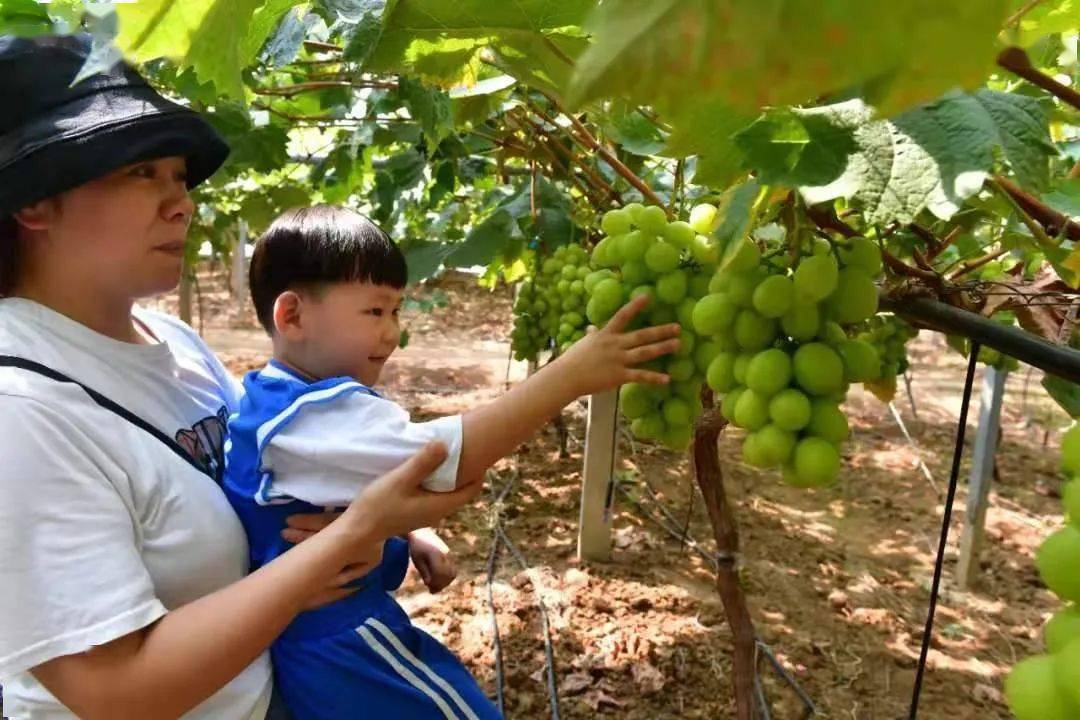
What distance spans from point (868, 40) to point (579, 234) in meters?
2.77

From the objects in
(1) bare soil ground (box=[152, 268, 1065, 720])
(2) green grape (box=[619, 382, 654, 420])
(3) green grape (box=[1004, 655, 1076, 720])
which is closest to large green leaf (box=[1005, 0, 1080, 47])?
(2) green grape (box=[619, 382, 654, 420])

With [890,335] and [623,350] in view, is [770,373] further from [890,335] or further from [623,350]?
[890,335]

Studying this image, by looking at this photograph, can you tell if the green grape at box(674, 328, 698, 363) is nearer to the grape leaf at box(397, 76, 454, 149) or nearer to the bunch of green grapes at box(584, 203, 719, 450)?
the bunch of green grapes at box(584, 203, 719, 450)

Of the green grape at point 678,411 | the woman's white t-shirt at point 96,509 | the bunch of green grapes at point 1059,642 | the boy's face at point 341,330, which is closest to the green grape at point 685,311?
the green grape at point 678,411

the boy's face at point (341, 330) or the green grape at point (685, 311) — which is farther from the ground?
the green grape at point (685, 311)

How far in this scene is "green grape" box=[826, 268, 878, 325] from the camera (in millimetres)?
887

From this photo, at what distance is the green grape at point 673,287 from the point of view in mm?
1124

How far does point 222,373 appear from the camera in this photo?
1.73m

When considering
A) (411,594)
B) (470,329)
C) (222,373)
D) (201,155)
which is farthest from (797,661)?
(470,329)

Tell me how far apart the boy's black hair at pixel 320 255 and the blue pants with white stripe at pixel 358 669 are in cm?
56

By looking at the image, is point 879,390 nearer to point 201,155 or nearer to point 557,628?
point 201,155

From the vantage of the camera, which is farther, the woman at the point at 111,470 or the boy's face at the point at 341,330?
the boy's face at the point at 341,330

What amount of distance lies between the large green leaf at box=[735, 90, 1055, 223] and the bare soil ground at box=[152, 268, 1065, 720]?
2.80 metres

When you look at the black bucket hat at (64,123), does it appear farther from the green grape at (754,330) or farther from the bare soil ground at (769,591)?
the bare soil ground at (769,591)
